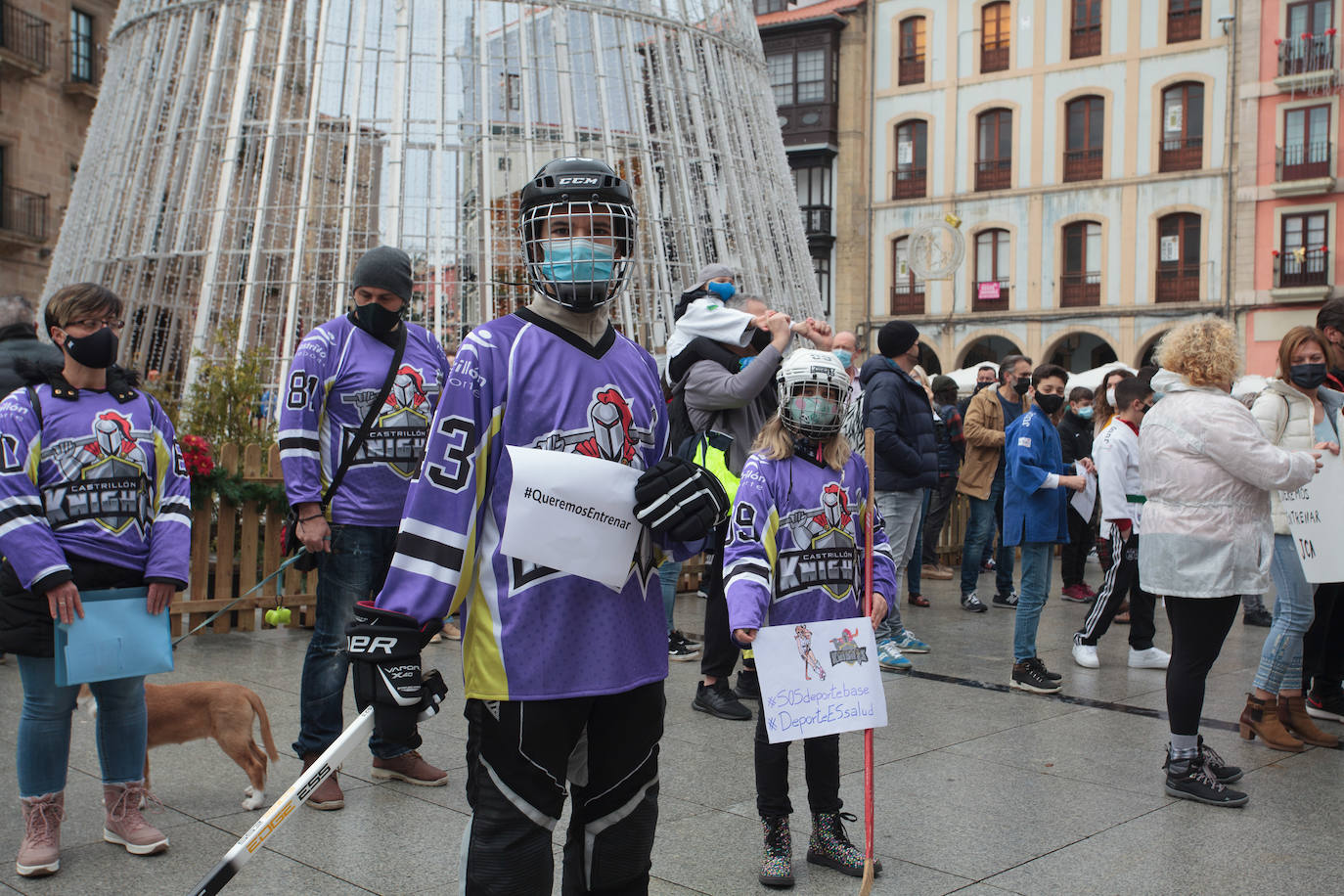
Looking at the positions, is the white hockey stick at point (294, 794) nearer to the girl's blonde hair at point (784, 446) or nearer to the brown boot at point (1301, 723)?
the girl's blonde hair at point (784, 446)

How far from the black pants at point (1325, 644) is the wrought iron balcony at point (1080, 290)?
29.7 metres

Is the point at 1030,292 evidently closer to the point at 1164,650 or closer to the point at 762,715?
the point at 1164,650

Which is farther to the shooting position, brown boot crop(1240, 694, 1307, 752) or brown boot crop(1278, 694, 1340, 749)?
brown boot crop(1278, 694, 1340, 749)

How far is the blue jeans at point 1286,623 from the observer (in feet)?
17.6

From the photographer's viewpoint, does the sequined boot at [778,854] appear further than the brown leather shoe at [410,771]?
No

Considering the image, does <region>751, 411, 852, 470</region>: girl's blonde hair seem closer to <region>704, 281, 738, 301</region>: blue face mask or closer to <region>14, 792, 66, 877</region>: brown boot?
<region>704, 281, 738, 301</region>: blue face mask

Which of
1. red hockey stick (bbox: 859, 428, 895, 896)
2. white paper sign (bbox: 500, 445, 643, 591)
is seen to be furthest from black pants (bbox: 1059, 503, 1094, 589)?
white paper sign (bbox: 500, 445, 643, 591)

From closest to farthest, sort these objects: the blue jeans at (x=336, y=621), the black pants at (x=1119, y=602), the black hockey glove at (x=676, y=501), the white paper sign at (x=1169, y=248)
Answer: the black hockey glove at (x=676, y=501)
the blue jeans at (x=336, y=621)
the black pants at (x=1119, y=602)
the white paper sign at (x=1169, y=248)

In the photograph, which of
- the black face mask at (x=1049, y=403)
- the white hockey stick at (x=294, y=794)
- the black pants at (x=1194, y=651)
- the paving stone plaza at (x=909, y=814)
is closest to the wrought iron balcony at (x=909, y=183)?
the black face mask at (x=1049, y=403)

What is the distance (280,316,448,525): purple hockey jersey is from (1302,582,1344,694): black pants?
173 inches

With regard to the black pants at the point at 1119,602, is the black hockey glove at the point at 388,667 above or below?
above

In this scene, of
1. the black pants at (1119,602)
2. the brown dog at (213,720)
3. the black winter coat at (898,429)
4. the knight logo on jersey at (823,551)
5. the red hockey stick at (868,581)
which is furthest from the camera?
the black winter coat at (898,429)

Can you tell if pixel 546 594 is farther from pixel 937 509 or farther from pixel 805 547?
pixel 937 509

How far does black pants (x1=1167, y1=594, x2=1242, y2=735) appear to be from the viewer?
4.70 m
